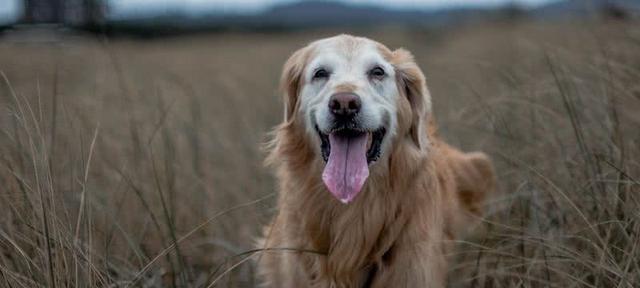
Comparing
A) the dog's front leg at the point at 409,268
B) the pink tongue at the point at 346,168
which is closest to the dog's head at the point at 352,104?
the pink tongue at the point at 346,168

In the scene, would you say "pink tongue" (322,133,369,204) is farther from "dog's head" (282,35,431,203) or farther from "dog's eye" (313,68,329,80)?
"dog's eye" (313,68,329,80)

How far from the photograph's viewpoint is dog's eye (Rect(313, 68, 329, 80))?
3.66 meters

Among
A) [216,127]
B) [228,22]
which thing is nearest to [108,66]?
[216,127]

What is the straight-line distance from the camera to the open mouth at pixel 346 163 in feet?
11.0

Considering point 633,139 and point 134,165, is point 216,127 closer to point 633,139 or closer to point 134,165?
point 134,165

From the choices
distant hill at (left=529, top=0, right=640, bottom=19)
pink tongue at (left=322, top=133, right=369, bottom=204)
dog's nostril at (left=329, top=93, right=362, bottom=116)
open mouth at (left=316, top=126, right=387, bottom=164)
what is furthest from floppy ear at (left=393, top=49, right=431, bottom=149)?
distant hill at (left=529, top=0, right=640, bottom=19)

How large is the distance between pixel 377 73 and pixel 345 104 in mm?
480

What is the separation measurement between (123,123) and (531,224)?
3387 millimetres

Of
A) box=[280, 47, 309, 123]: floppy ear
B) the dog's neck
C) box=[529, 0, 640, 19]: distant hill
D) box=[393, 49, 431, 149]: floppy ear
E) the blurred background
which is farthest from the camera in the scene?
box=[529, 0, 640, 19]: distant hill

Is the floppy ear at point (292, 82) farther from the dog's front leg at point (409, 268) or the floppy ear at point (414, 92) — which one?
the dog's front leg at point (409, 268)

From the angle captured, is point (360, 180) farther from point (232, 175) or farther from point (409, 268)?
point (232, 175)

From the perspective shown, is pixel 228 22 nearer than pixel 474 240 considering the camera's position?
No

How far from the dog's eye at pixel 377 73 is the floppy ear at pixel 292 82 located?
0.41 meters

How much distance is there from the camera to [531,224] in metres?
3.85
